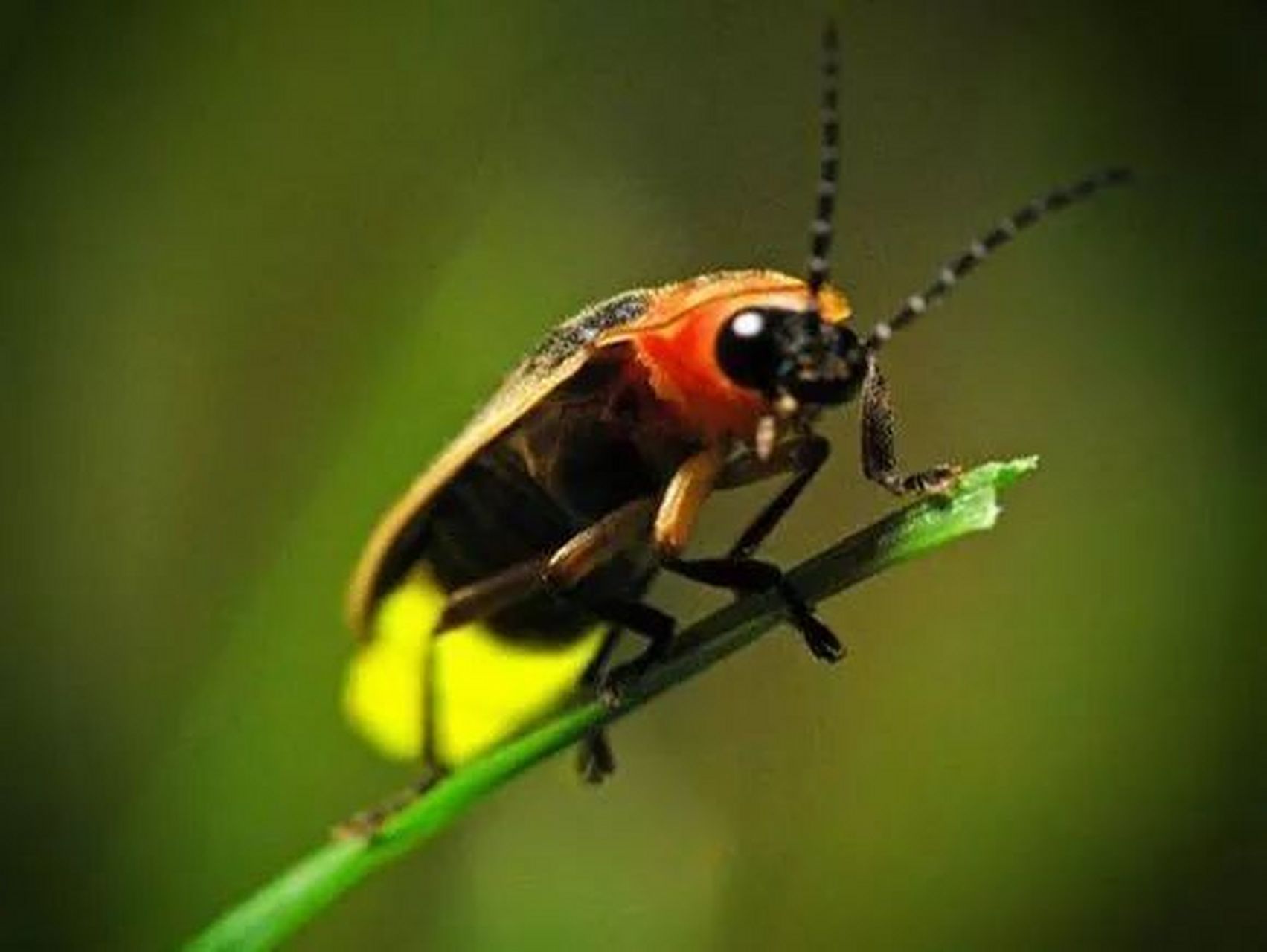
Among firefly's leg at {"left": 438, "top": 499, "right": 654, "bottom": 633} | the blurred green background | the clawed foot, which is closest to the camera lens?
the clawed foot

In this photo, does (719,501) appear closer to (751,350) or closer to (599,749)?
(599,749)

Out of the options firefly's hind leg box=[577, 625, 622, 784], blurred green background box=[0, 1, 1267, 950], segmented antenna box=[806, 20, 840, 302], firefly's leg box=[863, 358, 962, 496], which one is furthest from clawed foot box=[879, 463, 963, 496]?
blurred green background box=[0, 1, 1267, 950]

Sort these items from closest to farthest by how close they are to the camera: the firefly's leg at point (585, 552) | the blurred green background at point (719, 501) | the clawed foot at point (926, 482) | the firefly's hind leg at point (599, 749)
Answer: the clawed foot at point (926, 482) < the firefly's leg at point (585, 552) < the firefly's hind leg at point (599, 749) < the blurred green background at point (719, 501)

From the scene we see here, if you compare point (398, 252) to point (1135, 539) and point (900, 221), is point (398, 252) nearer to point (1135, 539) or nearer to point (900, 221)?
point (900, 221)

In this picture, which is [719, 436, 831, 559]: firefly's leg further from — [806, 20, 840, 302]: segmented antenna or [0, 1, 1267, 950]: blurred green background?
[0, 1, 1267, 950]: blurred green background

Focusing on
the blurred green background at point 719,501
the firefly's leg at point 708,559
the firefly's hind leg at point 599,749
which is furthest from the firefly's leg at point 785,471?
the blurred green background at point 719,501

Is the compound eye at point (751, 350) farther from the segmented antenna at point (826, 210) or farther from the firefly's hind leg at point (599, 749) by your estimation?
the firefly's hind leg at point (599, 749)

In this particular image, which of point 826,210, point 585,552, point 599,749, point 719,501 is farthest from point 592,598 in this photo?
point 719,501
